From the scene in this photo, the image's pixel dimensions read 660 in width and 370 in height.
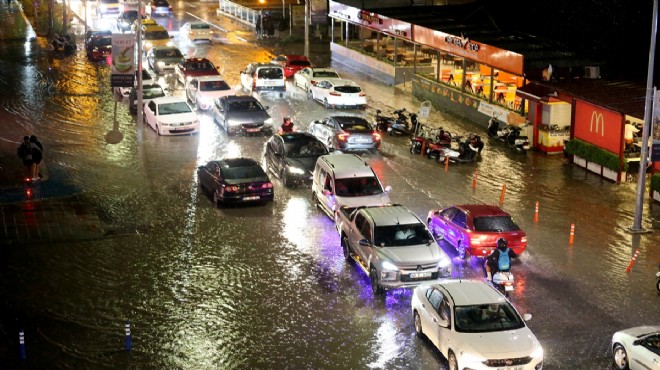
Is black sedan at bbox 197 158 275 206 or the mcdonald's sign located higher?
the mcdonald's sign

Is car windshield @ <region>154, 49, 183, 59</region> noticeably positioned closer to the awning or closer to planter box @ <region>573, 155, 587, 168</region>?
the awning

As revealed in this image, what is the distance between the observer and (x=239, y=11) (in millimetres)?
80125

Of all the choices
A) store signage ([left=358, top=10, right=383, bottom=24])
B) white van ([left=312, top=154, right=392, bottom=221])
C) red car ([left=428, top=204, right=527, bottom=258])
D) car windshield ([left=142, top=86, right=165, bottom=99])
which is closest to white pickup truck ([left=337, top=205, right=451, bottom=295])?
red car ([left=428, top=204, right=527, bottom=258])

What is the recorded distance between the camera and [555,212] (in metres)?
29.4

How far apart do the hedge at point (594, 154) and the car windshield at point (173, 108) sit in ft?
49.4

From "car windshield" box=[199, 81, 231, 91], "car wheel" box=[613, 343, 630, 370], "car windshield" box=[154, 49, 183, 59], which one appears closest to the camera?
"car wheel" box=[613, 343, 630, 370]

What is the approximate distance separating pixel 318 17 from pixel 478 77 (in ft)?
70.6

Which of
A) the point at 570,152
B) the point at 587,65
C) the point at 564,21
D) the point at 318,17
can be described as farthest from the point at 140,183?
the point at 318,17

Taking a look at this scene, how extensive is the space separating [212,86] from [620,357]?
29.4 metres

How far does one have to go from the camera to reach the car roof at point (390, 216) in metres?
23.4

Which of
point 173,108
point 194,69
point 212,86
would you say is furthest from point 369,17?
point 173,108

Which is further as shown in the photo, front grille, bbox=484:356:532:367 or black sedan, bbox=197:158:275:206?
black sedan, bbox=197:158:275:206

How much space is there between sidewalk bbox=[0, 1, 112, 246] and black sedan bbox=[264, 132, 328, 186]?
6466mm

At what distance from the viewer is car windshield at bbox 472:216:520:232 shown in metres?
24.5
